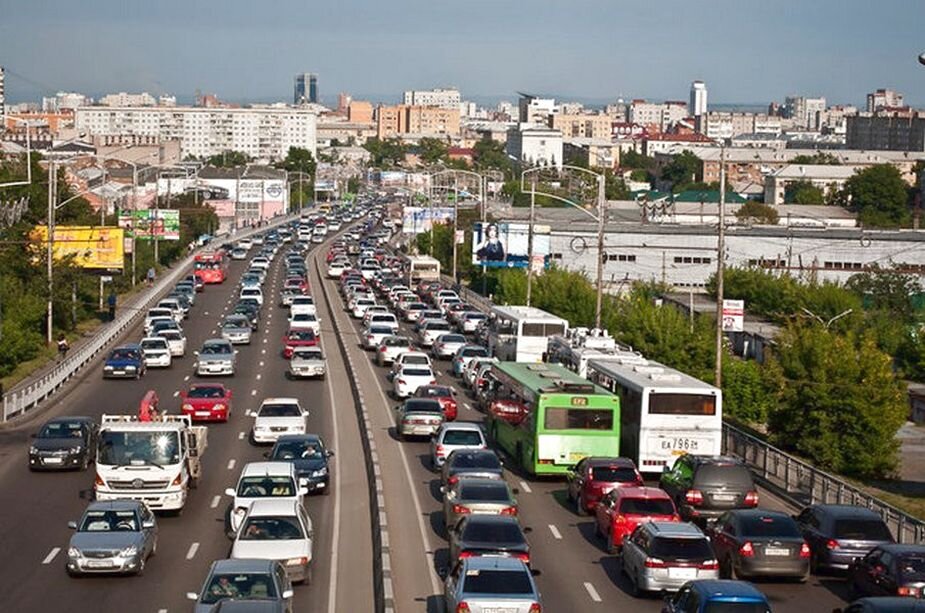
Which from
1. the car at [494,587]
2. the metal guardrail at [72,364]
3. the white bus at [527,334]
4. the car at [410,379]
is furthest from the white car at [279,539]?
the white bus at [527,334]

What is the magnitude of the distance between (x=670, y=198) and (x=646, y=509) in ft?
477

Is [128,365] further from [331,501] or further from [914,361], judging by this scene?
[914,361]

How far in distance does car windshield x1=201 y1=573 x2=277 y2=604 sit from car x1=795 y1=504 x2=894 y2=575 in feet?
35.4

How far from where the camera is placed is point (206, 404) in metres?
44.2

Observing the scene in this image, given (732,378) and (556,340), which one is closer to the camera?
(556,340)

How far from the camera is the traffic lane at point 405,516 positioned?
24.3m

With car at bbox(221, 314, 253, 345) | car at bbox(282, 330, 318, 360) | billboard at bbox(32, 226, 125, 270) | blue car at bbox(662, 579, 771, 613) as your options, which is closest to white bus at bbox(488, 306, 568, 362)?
car at bbox(282, 330, 318, 360)

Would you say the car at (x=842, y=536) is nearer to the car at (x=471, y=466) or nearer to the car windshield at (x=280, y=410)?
the car at (x=471, y=466)

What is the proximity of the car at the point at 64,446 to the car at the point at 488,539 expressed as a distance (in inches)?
545

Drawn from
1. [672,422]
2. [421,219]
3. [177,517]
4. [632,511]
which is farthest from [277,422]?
[421,219]

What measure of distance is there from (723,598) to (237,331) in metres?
49.7

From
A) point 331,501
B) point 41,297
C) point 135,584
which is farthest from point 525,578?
point 41,297

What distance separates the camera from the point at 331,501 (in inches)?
1289

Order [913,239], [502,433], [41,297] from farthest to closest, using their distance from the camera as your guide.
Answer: [913,239] → [41,297] → [502,433]
